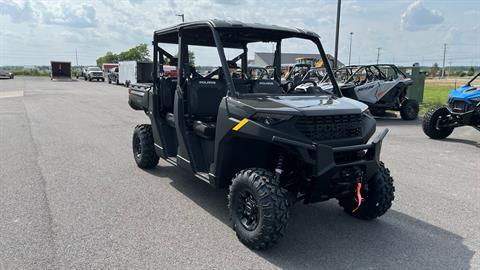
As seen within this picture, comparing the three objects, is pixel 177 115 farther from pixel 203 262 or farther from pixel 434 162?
pixel 434 162

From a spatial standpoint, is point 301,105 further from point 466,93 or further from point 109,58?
point 109,58

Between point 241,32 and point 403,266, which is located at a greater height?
point 241,32

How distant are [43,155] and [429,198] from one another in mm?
6366

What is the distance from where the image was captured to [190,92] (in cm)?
476

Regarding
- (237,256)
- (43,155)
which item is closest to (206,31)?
(237,256)

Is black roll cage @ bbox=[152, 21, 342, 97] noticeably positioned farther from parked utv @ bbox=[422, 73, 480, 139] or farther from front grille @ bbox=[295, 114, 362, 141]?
parked utv @ bbox=[422, 73, 480, 139]

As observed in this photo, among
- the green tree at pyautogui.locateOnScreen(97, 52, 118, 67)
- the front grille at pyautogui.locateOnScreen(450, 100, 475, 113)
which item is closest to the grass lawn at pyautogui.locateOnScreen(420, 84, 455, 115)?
the front grille at pyautogui.locateOnScreen(450, 100, 475, 113)

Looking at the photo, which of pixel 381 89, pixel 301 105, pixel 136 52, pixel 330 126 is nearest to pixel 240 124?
pixel 301 105

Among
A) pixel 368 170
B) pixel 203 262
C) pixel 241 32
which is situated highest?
pixel 241 32

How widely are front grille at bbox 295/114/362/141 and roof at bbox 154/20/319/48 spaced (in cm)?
139

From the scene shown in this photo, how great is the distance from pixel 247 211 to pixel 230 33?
6.68 feet

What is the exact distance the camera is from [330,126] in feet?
12.0

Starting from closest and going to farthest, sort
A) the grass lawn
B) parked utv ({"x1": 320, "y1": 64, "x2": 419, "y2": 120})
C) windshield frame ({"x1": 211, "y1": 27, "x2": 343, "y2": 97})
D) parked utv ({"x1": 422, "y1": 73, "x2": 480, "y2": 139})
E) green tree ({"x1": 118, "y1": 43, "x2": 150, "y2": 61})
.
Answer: windshield frame ({"x1": 211, "y1": 27, "x2": 343, "y2": 97}), parked utv ({"x1": 422, "y1": 73, "x2": 480, "y2": 139}), parked utv ({"x1": 320, "y1": 64, "x2": 419, "y2": 120}), the grass lawn, green tree ({"x1": 118, "y1": 43, "x2": 150, "y2": 61})

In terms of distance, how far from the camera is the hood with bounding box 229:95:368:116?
11.6ft
